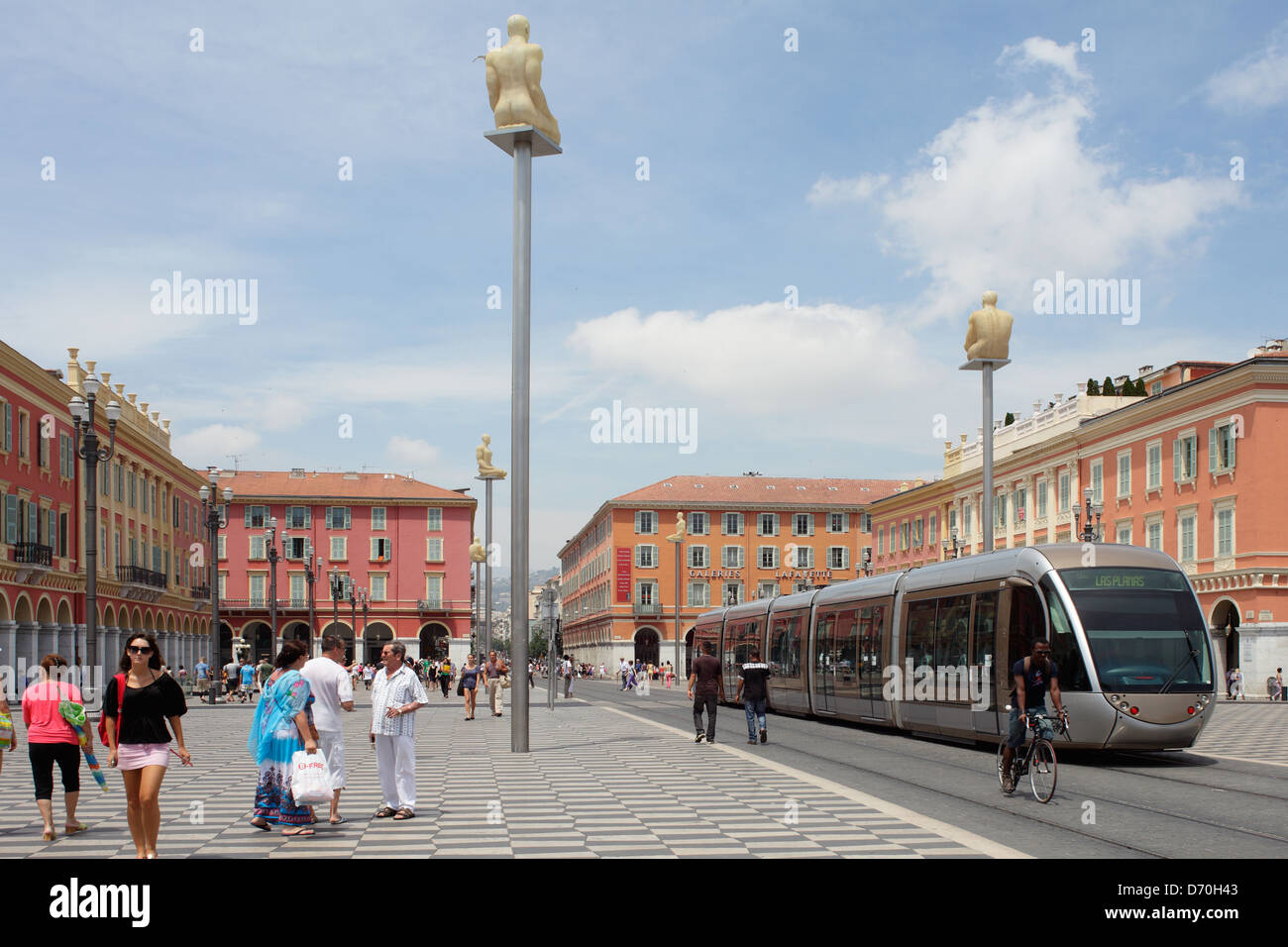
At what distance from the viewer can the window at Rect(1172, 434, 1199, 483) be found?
2044 inches

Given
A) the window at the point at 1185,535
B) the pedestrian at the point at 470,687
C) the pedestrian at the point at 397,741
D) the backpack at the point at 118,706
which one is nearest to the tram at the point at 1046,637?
the pedestrian at the point at 470,687

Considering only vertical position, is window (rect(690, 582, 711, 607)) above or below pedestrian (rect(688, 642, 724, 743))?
below

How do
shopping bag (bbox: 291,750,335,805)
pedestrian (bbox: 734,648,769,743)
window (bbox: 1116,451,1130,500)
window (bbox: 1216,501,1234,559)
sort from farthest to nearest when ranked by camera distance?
1. window (bbox: 1116,451,1130,500)
2. window (bbox: 1216,501,1234,559)
3. pedestrian (bbox: 734,648,769,743)
4. shopping bag (bbox: 291,750,335,805)

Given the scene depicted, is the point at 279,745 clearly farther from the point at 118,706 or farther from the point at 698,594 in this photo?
the point at 698,594

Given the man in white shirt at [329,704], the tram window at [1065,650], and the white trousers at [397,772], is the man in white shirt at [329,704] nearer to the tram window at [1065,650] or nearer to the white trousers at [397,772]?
the white trousers at [397,772]

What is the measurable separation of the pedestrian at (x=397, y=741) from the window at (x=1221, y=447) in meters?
44.0

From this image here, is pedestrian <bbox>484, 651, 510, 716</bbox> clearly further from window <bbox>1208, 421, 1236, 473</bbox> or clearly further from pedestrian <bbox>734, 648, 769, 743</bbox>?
window <bbox>1208, 421, 1236, 473</bbox>

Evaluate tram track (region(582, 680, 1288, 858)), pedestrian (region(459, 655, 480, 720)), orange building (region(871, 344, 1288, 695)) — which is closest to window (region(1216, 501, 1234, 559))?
orange building (region(871, 344, 1288, 695))

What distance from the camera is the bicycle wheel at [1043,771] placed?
1331 cm

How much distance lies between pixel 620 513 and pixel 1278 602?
204 ft

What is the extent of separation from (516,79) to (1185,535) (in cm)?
4022

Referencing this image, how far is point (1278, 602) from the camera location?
157ft
